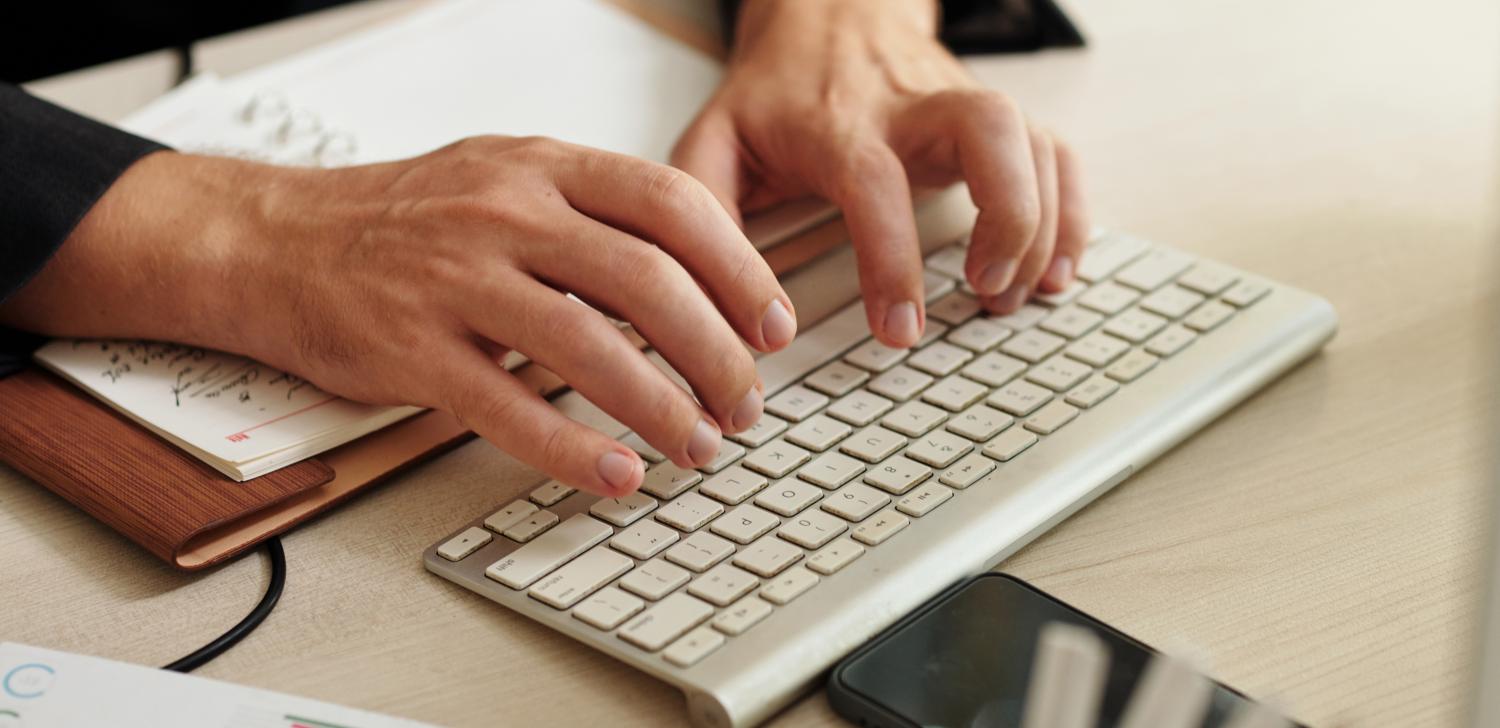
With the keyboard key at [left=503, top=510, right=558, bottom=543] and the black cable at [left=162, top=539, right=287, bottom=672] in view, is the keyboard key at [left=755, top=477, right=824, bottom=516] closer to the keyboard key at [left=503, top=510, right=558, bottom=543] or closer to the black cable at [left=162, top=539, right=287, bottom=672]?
the keyboard key at [left=503, top=510, right=558, bottom=543]

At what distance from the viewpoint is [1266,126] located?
0.90 metres

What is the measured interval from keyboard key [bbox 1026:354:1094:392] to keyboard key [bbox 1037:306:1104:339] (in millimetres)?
29

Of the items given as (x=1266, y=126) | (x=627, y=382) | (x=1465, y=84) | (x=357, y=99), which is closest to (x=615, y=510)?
(x=627, y=382)

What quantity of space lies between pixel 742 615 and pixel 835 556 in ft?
0.15

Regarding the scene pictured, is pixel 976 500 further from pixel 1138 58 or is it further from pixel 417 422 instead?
pixel 1138 58

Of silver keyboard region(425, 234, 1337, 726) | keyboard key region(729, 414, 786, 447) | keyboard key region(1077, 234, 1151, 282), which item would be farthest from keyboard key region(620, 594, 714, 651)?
keyboard key region(1077, 234, 1151, 282)

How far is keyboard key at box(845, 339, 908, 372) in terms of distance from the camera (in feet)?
1.98

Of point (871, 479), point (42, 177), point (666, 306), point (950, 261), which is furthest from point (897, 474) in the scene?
point (42, 177)

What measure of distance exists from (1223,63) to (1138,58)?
0.06 metres

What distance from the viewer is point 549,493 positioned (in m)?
0.52

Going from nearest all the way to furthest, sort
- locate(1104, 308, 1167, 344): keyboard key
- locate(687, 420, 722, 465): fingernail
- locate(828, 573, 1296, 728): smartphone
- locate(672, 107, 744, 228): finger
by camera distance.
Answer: locate(828, 573, 1296, 728): smartphone, locate(687, 420, 722, 465): fingernail, locate(1104, 308, 1167, 344): keyboard key, locate(672, 107, 744, 228): finger

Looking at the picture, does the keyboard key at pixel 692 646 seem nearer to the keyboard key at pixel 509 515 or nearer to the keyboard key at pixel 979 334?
the keyboard key at pixel 509 515

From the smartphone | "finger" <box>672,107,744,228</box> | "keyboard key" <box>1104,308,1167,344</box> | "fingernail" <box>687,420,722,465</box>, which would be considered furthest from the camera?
"finger" <box>672,107,744,228</box>

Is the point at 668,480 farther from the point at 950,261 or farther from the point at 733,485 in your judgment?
the point at 950,261
